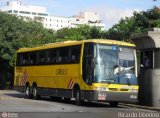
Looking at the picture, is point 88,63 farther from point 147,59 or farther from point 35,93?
point 35,93

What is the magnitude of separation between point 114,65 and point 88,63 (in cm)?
131

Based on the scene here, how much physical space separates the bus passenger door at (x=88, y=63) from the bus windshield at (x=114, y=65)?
0.29 m

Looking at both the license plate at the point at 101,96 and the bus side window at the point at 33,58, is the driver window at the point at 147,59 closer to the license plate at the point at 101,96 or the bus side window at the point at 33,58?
the license plate at the point at 101,96

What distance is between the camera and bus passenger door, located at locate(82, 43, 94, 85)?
24.1m

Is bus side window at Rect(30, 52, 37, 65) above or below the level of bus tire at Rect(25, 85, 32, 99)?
above

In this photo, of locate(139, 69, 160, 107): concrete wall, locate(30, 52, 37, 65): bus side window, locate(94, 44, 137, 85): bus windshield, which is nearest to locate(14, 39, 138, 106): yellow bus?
locate(94, 44, 137, 85): bus windshield

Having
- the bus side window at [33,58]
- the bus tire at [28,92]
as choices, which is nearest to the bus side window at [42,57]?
the bus side window at [33,58]

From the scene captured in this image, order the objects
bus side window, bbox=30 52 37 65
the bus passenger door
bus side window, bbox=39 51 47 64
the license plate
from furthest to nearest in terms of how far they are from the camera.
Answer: bus side window, bbox=30 52 37 65 → bus side window, bbox=39 51 47 64 → the bus passenger door → the license plate

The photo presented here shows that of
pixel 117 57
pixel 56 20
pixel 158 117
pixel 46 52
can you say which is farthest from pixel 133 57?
pixel 56 20

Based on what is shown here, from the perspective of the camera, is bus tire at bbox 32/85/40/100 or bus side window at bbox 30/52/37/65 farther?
bus side window at bbox 30/52/37/65

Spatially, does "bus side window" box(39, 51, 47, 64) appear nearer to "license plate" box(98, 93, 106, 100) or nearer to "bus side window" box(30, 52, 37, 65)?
"bus side window" box(30, 52, 37, 65)

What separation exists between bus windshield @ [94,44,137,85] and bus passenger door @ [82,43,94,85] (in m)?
0.29

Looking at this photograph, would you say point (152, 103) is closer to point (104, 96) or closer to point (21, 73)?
point (104, 96)

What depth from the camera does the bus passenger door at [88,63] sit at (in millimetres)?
24141
